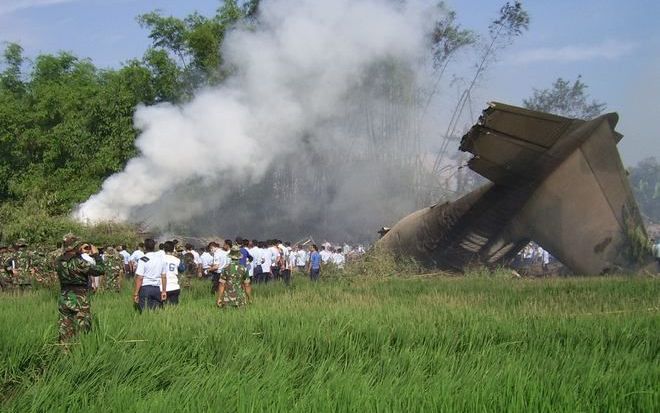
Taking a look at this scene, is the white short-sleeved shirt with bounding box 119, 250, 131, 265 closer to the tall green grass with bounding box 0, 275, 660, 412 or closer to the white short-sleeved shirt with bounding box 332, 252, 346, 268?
the white short-sleeved shirt with bounding box 332, 252, 346, 268

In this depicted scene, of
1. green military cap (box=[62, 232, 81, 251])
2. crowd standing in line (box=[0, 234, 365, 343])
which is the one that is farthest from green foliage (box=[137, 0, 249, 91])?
green military cap (box=[62, 232, 81, 251])

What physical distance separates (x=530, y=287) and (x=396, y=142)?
22645 millimetres

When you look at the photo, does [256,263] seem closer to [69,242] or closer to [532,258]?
[69,242]

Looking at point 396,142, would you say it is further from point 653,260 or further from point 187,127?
point 653,260

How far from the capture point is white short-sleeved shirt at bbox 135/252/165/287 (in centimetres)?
1220

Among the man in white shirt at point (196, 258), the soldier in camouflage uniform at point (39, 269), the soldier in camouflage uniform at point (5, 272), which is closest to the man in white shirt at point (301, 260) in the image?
the man in white shirt at point (196, 258)

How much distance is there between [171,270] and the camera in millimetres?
12633

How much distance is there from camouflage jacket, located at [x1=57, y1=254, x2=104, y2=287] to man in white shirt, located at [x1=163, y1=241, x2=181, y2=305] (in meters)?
2.99

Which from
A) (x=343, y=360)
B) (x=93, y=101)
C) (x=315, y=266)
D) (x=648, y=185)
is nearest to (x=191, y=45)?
(x=93, y=101)

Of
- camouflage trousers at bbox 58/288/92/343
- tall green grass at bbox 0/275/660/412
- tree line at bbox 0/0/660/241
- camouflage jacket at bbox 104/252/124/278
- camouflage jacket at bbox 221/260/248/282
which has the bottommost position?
tall green grass at bbox 0/275/660/412

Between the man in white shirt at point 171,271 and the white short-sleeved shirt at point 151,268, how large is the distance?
0.11m

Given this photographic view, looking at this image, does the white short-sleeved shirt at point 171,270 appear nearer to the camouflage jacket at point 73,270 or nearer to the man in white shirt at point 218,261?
the camouflage jacket at point 73,270

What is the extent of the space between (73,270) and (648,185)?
203 feet

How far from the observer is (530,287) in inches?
650
